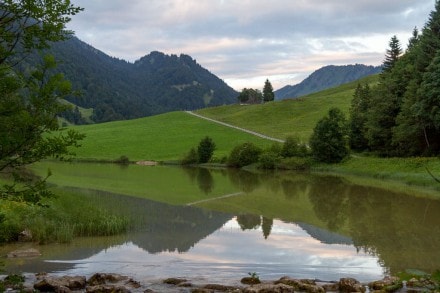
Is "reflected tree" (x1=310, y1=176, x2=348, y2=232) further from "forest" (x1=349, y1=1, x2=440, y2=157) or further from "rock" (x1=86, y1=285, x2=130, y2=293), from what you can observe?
"rock" (x1=86, y1=285, x2=130, y2=293)

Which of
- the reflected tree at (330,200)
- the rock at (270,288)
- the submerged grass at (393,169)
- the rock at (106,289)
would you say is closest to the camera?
the rock at (270,288)

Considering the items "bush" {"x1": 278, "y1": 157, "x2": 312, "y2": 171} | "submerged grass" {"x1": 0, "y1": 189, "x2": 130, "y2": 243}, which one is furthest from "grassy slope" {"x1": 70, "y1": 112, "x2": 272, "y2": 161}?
"submerged grass" {"x1": 0, "y1": 189, "x2": 130, "y2": 243}

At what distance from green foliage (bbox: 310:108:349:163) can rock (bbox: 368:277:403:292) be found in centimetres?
4909

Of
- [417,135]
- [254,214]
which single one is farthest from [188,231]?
[417,135]

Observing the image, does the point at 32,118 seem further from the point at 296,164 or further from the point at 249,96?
the point at 249,96

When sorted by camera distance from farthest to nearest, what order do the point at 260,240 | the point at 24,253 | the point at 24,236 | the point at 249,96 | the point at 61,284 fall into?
the point at 249,96 < the point at 260,240 < the point at 24,236 < the point at 24,253 < the point at 61,284

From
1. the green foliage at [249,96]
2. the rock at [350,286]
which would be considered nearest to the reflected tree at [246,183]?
the rock at [350,286]

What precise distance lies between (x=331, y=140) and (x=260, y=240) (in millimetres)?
42686

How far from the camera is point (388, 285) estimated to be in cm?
1257

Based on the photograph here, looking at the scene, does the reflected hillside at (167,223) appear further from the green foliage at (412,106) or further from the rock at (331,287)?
the green foliage at (412,106)

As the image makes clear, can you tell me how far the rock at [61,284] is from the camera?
39.5ft

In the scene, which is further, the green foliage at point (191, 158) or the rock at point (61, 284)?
the green foliage at point (191, 158)

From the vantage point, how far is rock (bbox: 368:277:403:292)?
12271mm

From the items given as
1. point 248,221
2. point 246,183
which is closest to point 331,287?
point 248,221
